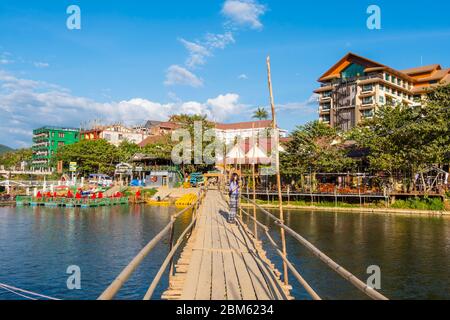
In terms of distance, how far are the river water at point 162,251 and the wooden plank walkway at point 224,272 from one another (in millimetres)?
4023

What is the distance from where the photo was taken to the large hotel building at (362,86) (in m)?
57.7

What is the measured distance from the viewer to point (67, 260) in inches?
732

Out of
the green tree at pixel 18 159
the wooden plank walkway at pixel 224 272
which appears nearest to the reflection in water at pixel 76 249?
the wooden plank walkway at pixel 224 272

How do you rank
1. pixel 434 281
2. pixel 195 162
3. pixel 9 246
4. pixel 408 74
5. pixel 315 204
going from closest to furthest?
pixel 434 281, pixel 9 246, pixel 315 204, pixel 195 162, pixel 408 74

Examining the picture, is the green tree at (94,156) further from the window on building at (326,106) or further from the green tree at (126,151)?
the window on building at (326,106)

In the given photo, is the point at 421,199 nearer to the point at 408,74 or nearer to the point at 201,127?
the point at 201,127

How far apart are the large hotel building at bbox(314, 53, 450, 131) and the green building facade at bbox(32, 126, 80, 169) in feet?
209

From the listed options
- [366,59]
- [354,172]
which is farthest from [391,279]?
[366,59]

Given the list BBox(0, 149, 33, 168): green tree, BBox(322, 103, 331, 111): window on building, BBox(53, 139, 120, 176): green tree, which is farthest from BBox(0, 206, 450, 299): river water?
BBox(0, 149, 33, 168): green tree

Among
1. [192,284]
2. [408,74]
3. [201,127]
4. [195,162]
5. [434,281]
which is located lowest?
[434,281]

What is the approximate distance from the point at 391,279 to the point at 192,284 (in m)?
11.4

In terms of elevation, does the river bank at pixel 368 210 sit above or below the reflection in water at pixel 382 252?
above

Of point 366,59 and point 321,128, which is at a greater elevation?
point 366,59

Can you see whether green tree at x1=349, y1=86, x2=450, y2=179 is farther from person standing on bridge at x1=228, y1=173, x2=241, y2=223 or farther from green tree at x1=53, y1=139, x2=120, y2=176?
green tree at x1=53, y1=139, x2=120, y2=176
